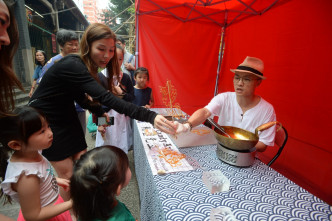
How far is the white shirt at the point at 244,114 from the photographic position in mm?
1582

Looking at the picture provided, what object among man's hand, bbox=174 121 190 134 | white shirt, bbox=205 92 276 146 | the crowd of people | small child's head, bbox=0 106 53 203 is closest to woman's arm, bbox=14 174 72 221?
the crowd of people

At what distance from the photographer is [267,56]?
9.24ft

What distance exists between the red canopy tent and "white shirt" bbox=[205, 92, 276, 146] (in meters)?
1.01

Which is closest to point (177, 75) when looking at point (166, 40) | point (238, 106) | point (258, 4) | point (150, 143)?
point (166, 40)

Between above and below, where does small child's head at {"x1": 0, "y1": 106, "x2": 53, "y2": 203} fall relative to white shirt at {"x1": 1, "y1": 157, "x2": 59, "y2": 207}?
above

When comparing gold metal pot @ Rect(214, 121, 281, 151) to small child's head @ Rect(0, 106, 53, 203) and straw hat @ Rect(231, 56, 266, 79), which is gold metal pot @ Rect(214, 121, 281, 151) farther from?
small child's head @ Rect(0, 106, 53, 203)

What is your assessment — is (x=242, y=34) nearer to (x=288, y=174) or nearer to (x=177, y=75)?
(x=177, y=75)

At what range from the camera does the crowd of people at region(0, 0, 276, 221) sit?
0.77 meters

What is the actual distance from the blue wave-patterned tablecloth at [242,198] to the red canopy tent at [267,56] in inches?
63.4

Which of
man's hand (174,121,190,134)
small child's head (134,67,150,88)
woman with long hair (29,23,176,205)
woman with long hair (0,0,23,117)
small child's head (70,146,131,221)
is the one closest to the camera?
small child's head (70,146,131,221)

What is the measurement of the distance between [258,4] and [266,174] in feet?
9.49

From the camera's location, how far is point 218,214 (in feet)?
2.52

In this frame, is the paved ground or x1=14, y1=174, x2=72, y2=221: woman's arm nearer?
x1=14, y1=174, x2=72, y2=221: woman's arm

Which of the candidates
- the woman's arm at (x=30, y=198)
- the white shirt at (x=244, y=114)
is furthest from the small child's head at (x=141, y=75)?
the woman's arm at (x=30, y=198)
